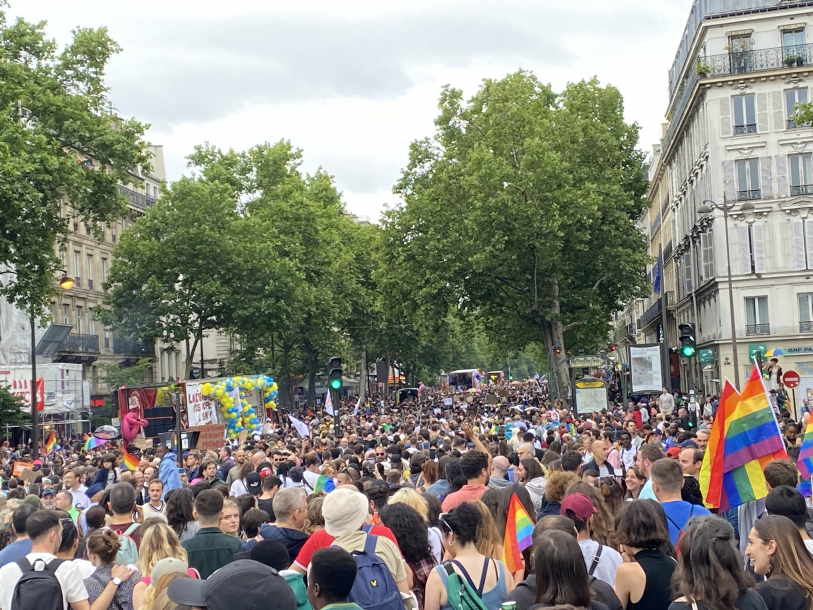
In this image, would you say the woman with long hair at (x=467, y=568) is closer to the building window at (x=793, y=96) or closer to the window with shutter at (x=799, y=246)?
the window with shutter at (x=799, y=246)

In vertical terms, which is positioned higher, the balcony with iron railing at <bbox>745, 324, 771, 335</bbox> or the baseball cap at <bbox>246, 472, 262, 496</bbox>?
the balcony with iron railing at <bbox>745, 324, 771, 335</bbox>

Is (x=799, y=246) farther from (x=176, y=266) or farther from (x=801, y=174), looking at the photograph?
(x=176, y=266)

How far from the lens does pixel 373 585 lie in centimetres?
554

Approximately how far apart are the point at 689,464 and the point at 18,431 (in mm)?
38654

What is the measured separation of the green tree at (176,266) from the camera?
161ft

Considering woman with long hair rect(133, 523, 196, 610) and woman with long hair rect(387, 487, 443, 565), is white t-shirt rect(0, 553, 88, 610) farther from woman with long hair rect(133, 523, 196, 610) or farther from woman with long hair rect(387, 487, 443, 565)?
woman with long hair rect(387, 487, 443, 565)

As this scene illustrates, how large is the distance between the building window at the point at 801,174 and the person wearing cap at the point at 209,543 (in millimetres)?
42894

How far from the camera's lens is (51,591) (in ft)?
19.4

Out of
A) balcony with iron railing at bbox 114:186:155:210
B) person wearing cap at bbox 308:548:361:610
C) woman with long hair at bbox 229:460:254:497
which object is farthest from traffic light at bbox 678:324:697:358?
balcony with iron railing at bbox 114:186:155:210

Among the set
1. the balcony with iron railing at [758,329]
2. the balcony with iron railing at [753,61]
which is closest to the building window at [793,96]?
the balcony with iron railing at [753,61]

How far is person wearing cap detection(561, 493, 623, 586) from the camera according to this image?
588 centimetres

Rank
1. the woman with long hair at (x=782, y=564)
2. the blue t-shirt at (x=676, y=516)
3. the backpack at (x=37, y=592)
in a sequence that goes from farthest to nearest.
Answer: the blue t-shirt at (x=676, y=516) → the backpack at (x=37, y=592) → the woman with long hair at (x=782, y=564)

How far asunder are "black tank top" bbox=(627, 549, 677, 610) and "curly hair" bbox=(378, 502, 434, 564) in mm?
1430

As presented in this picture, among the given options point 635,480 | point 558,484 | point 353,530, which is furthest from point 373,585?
point 635,480
